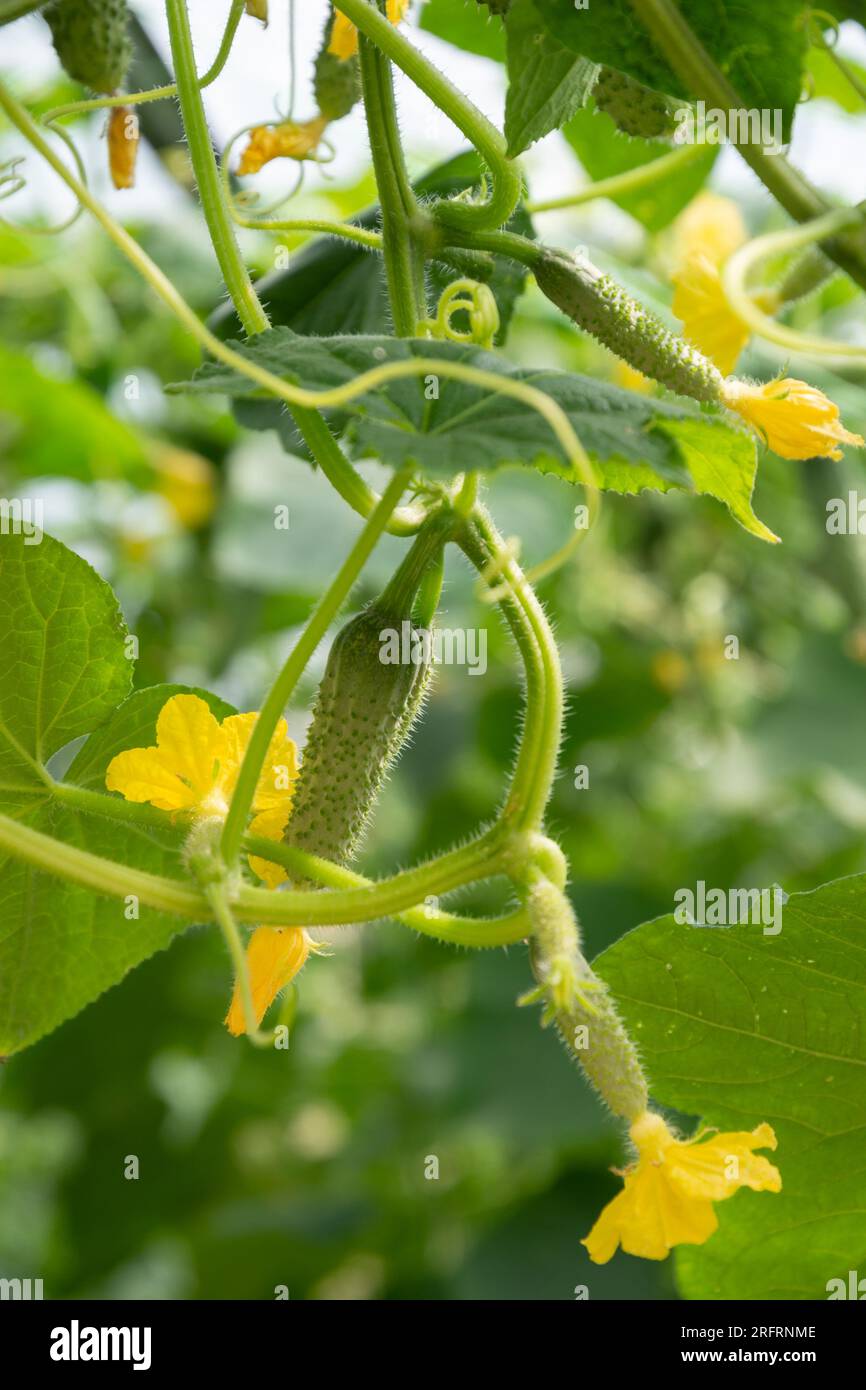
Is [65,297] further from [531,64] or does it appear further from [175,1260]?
[175,1260]

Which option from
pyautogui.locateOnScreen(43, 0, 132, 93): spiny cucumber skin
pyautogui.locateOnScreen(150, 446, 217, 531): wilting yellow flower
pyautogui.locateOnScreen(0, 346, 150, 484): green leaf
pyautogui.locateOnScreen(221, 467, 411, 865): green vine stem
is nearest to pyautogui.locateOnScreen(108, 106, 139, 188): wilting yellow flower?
→ pyautogui.locateOnScreen(43, 0, 132, 93): spiny cucumber skin

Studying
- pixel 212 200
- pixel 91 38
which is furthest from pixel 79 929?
pixel 91 38

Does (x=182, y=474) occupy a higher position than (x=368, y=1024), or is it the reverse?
(x=182, y=474)

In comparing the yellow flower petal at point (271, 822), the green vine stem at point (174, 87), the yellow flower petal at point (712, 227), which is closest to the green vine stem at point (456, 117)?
the green vine stem at point (174, 87)
